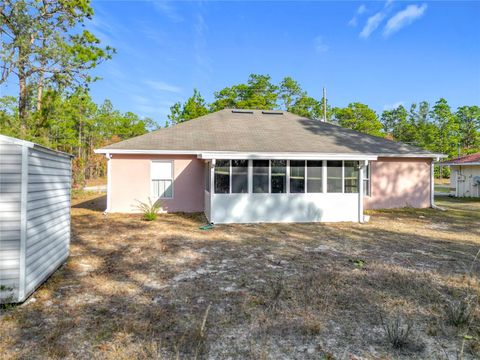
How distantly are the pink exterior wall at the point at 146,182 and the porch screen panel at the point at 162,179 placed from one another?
0.59ft

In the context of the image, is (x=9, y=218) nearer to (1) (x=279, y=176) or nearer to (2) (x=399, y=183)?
(1) (x=279, y=176)

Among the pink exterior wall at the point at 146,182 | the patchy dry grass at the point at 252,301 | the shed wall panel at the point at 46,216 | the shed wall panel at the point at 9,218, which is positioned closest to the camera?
the patchy dry grass at the point at 252,301

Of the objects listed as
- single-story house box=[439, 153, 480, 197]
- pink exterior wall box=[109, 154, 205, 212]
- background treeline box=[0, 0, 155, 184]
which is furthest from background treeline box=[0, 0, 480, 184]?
single-story house box=[439, 153, 480, 197]

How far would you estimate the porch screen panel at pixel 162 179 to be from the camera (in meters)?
11.8

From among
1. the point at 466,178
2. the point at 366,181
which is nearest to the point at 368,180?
the point at 366,181

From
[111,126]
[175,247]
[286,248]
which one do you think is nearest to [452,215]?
[286,248]

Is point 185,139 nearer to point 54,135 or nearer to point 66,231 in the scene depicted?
point 66,231

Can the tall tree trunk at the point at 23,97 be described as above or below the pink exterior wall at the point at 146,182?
above

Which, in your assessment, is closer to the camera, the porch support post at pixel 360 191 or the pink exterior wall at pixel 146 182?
the porch support post at pixel 360 191

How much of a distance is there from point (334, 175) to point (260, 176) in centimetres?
287

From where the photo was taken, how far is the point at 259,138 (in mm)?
12484

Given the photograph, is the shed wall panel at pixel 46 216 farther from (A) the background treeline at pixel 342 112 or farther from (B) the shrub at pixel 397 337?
(A) the background treeline at pixel 342 112

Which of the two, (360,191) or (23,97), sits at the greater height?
(23,97)

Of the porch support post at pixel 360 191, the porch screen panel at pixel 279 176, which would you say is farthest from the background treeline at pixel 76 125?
the porch support post at pixel 360 191
